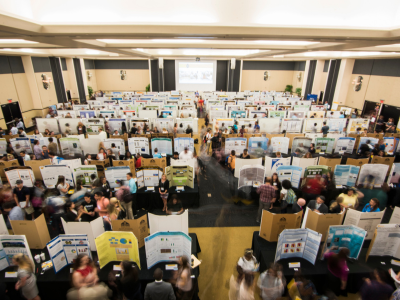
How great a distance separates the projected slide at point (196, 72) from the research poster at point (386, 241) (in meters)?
22.0

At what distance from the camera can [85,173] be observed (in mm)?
6211

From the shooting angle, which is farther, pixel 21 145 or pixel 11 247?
pixel 21 145

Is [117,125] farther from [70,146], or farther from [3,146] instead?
[3,146]

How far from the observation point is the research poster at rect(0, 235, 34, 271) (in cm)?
360

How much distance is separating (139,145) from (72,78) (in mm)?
16784

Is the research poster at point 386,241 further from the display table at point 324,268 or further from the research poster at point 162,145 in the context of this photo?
the research poster at point 162,145

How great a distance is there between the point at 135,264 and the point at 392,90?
1633 cm

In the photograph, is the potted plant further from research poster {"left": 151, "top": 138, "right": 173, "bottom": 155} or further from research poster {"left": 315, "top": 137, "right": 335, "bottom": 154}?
research poster {"left": 151, "top": 138, "right": 173, "bottom": 155}

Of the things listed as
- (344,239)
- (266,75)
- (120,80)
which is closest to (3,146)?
(344,239)

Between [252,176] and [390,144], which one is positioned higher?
[390,144]

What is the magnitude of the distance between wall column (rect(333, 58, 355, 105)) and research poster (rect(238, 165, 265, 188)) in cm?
1475

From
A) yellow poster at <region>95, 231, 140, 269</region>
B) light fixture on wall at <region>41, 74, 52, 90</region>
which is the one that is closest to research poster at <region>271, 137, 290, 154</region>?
yellow poster at <region>95, 231, 140, 269</region>

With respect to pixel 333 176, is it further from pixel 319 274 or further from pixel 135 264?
pixel 135 264

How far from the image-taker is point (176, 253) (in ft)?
12.5
